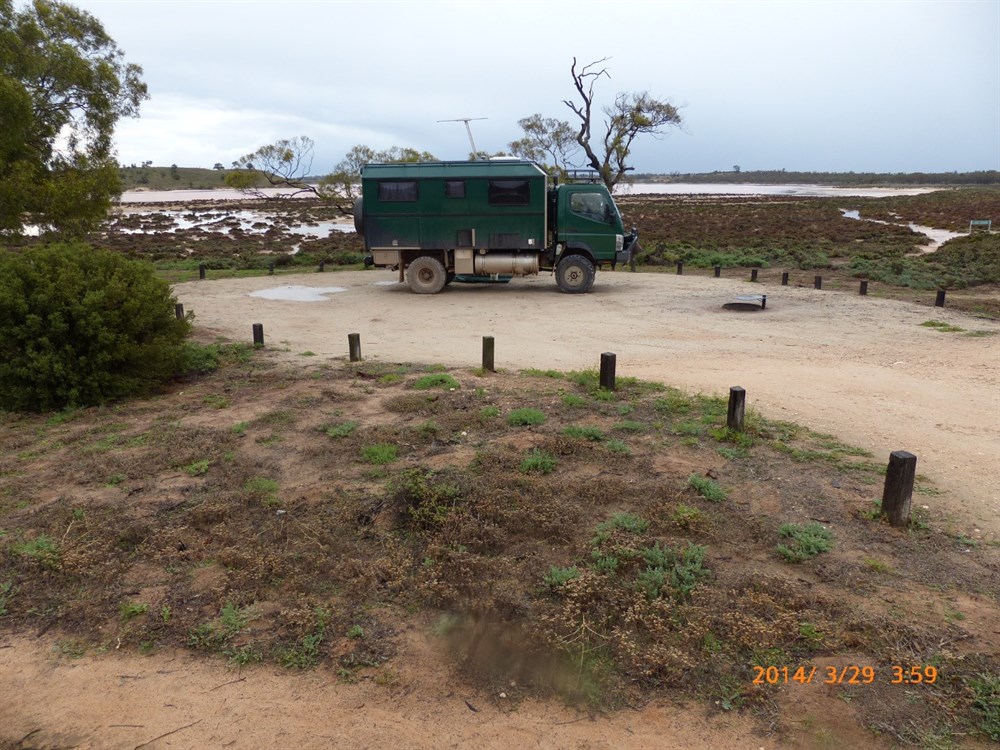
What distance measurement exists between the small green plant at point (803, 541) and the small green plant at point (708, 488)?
543 mm

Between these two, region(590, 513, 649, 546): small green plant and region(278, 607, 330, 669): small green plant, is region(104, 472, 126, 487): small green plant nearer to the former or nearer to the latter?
region(278, 607, 330, 669): small green plant

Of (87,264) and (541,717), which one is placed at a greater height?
(87,264)

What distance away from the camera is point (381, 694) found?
3.40m

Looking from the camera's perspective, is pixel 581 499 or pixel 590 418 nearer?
pixel 581 499

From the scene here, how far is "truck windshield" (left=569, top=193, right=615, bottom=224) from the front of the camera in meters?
16.5

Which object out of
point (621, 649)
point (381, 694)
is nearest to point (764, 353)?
point (621, 649)

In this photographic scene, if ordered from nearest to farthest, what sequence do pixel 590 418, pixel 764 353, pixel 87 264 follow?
pixel 590 418
pixel 87 264
pixel 764 353

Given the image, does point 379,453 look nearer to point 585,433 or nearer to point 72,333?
point 585,433

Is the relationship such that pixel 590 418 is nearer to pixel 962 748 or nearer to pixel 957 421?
pixel 957 421

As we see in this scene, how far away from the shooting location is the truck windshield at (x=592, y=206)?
16.5 metres

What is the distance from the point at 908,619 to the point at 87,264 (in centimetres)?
923

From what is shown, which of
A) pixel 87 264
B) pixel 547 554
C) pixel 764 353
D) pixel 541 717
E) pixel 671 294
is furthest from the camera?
pixel 671 294

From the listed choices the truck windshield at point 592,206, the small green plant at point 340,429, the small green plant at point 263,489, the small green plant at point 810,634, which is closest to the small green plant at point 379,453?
the small green plant at point 340,429

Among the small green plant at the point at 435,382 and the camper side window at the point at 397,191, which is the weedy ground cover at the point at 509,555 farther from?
the camper side window at the point at 397,191
